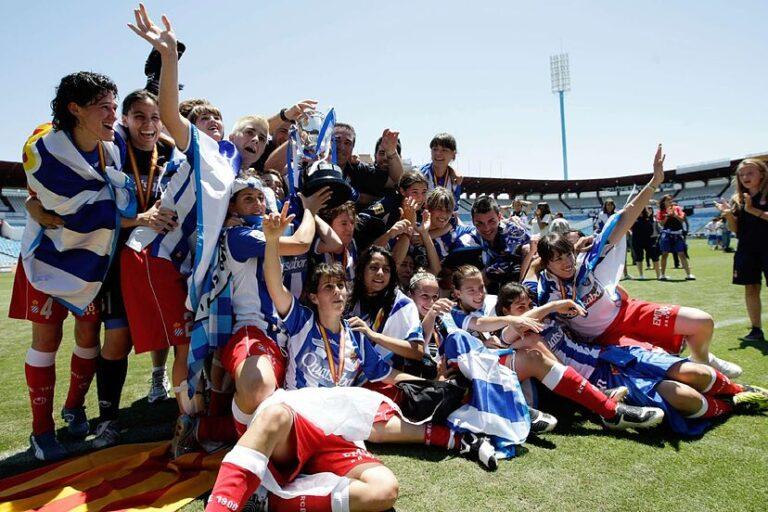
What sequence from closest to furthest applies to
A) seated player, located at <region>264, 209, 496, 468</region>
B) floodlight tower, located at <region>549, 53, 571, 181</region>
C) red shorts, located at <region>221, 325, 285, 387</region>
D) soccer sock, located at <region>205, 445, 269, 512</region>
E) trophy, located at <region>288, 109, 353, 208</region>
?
soccer sock, located at <region>205, 445, 269, 512</region> < red shorts, located at <region>221, 325, 285, 387</region> < seated player, located at <region>264, 209, 496, 468</region> < trophy, located at <region>288, 109, 353, 208</region> < floodlight tower, located at <region>549, 53, 571, 181</region>

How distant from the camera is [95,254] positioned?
9.64ft

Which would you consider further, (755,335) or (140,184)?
(755,335)

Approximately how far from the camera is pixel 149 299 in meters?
2.94

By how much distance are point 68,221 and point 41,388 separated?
3.51ft

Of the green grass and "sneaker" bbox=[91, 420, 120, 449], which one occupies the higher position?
"sneaker" bbox=[91, 420, 120, 449]

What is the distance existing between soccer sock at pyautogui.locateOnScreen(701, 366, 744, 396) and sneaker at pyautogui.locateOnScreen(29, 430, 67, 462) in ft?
13.2

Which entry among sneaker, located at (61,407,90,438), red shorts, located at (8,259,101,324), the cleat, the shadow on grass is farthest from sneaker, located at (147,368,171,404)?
the cleat

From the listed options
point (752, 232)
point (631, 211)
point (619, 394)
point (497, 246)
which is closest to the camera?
point (619, 394)

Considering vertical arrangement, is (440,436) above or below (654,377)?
below

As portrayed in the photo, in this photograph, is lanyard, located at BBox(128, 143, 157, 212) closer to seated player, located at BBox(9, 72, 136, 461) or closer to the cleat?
seated player, located at BBox(9, 72, 136, 461)

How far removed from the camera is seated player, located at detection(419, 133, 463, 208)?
4.93 m

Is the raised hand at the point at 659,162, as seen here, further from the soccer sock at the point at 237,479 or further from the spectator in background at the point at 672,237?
the spectator in background at the point at 672,237

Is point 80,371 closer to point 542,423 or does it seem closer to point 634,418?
point 542,423

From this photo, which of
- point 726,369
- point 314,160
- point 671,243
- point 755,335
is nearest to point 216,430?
point 314,160
